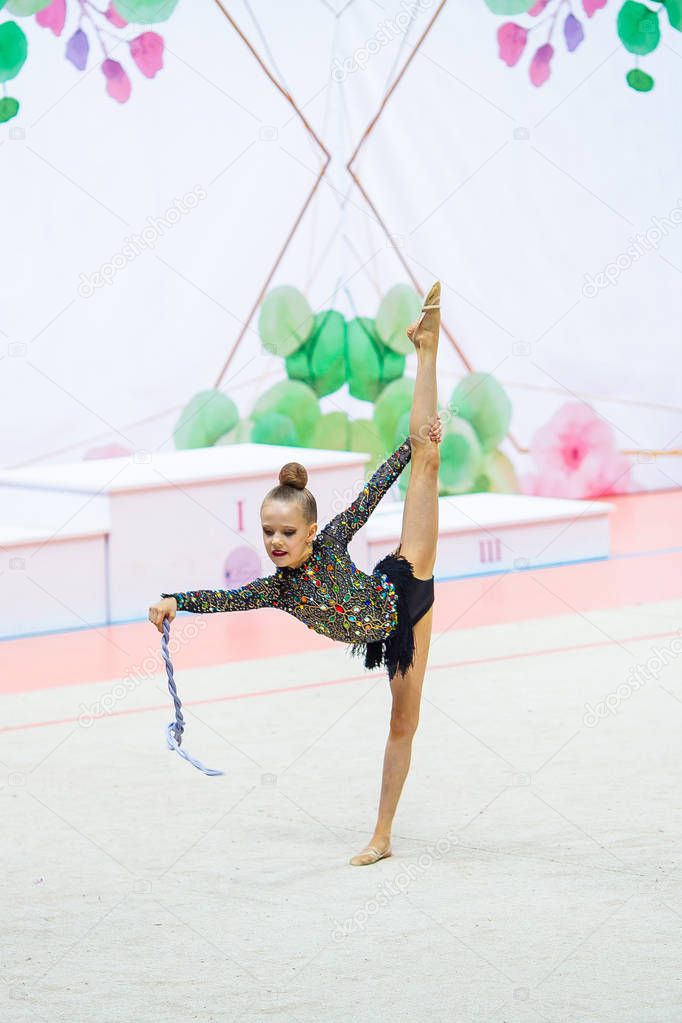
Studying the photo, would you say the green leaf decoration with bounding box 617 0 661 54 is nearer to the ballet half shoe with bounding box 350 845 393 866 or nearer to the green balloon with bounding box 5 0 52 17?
the green balloon with bounding box 5 0 52 17

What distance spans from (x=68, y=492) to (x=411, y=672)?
2939 mm

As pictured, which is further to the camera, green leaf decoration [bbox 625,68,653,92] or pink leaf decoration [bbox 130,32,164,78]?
green leaf decoration [bbox 625,68,653,92]

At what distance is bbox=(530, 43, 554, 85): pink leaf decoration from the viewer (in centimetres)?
749

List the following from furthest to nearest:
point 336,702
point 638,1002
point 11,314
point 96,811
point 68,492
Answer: point 11,314 < point 68,492 < point 336,702 < point 96,811 < point 638,1002

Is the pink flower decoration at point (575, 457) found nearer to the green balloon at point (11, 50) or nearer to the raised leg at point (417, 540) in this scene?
the green balloon at point (11, 50)

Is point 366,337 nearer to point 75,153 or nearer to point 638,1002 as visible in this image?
point 75,153

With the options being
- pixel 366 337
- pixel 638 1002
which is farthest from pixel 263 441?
pixel 638 1002

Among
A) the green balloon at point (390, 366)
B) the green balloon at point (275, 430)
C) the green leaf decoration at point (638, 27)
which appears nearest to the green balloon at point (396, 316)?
the green balloon at point (390, 366)

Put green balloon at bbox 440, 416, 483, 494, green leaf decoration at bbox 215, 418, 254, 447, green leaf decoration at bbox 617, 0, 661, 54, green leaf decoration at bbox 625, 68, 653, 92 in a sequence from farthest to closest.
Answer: green leaf decoration at bbox 625, 68, 653, 92
green leaf decoration at bbox 617, 0, 661, 54
green balloon at bbox 440, 416, 483, 494
green leaf decoration at bbox 215, 418, 254, 447

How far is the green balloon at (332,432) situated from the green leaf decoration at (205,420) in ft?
1.35

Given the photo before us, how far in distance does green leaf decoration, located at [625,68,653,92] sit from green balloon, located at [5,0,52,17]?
311 centimetres

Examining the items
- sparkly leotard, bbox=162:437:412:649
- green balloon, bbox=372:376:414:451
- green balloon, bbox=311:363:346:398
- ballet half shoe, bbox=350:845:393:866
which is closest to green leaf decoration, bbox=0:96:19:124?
green balloon, bbox=311:363:346:398

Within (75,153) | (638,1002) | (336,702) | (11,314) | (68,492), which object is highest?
(75,153)

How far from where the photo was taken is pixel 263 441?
6.96 meters
